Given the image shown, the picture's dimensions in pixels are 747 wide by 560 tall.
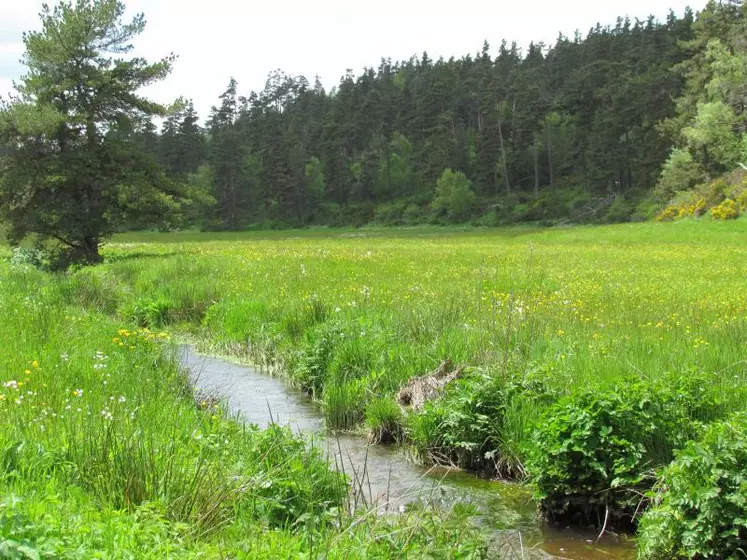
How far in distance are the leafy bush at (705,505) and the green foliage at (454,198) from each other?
83175mm

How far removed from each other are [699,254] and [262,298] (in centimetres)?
1877

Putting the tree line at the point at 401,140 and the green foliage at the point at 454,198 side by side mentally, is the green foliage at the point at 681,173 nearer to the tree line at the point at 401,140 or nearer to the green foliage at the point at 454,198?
the tree line at the point at 401,140

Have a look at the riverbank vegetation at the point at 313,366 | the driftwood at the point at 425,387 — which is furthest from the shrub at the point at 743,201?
the driftwood at the point at 425,387

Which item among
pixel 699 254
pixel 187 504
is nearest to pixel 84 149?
pixel 699 254

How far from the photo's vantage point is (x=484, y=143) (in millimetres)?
93562

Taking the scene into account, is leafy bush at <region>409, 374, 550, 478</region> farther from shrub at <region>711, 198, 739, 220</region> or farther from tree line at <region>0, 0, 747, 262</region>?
shrub at <region>711, 198, 739, 220</region>

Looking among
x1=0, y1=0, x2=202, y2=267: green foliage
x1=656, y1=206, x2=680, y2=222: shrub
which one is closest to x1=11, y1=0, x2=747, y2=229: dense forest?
x1=656, y1=206, x2=680, y2=222: shrub

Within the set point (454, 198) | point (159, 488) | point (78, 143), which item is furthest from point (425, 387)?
point (454, 198)

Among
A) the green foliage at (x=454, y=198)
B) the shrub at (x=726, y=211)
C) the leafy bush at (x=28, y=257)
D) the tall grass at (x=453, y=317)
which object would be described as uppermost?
the green foliage at (x=454, y=198)

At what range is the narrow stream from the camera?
18.8ft

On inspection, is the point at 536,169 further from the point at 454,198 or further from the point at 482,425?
the point at 482,425

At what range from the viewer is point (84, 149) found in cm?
2844

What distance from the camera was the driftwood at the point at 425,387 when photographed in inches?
339

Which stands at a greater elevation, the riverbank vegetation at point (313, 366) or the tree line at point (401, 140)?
the tree line at point (401, 140)
